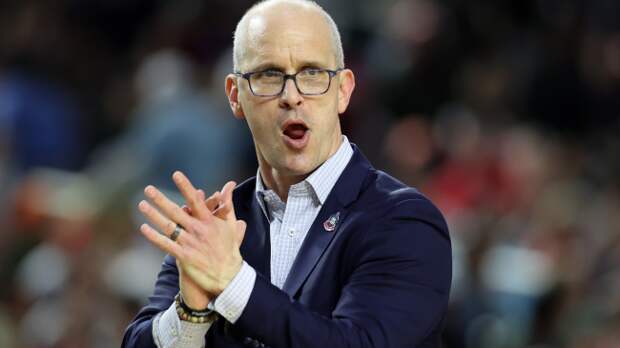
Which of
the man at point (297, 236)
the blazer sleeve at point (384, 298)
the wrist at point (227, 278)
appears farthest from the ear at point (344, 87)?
the wrist at point (227, 278)

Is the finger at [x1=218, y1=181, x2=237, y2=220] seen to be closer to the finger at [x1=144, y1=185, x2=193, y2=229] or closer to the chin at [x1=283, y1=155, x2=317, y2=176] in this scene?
the finger at [x1=144, y1=185, x2=193, y2=229]

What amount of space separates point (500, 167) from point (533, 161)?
0.81 feet

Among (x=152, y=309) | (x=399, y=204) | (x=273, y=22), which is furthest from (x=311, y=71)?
(x=152, y=309)

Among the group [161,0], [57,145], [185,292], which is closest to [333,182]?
[185,292]

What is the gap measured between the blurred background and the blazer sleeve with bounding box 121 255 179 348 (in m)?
2.84

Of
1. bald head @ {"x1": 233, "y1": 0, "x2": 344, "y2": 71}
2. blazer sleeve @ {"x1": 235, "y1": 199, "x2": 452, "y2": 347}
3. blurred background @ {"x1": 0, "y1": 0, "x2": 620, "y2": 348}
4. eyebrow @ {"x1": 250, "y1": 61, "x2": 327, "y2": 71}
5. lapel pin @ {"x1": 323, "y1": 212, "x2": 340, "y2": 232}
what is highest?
bald head @ {"x1": 233, "y1": 0, "x2": 344, "y2": 71}

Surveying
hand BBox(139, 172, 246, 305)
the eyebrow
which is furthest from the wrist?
the eyebrow

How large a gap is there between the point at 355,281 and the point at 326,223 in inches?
8.4

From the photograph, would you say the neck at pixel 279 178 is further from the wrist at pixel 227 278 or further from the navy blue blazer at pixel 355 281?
the wrist at pixel 227 278

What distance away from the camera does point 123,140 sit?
30.6 ft

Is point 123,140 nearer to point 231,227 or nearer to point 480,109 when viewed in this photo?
point 480,109

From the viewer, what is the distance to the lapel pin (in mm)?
3271

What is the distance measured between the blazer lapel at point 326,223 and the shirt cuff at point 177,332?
228mm

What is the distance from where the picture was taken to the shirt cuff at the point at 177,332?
123 inches
